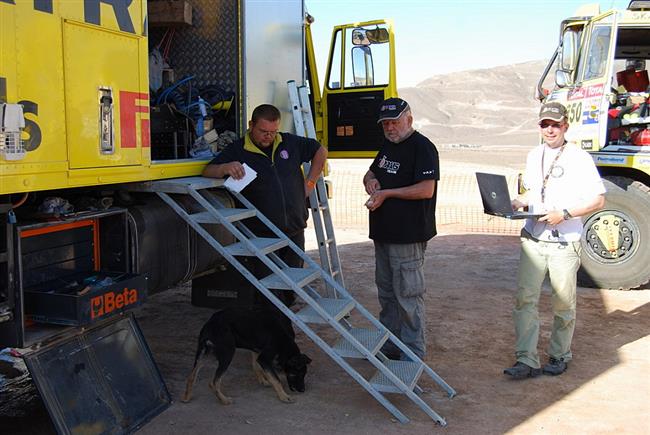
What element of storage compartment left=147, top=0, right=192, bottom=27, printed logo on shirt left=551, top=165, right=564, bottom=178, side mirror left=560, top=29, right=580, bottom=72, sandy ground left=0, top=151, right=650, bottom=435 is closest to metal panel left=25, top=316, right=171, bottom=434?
sandy ground left=0, top=151, right=650, bottom=435

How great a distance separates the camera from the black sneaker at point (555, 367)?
4.64m

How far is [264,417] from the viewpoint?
158 inches

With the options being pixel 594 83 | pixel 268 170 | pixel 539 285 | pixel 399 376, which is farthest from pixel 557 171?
pixel 594 83

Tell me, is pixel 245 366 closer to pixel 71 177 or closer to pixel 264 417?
pixel 264 417

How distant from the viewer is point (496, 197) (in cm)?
448

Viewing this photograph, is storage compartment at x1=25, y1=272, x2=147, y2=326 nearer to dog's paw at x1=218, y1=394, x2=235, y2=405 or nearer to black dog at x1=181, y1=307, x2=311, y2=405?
black dog at x1=181, y1=307, x2=311, y2=405

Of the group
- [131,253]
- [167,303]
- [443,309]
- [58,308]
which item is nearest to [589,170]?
[443,309]

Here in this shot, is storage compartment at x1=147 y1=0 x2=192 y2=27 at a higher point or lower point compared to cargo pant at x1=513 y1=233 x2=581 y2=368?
higher

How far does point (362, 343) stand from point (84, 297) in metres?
1.69

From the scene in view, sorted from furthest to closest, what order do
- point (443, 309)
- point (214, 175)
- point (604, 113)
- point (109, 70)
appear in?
point (604, 113) < point (443, 309) < point (214, 175) < point (109, 70)

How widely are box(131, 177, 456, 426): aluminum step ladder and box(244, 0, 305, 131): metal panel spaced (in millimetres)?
1286

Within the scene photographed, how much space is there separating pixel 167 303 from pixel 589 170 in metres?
4.16

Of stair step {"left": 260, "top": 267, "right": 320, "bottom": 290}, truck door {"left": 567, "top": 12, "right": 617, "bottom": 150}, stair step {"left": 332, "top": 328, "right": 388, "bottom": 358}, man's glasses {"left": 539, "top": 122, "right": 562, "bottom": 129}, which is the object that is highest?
truck door {"left": 567, "top": 12, "right": 617, "bottom": 150}

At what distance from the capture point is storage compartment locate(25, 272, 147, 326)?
3342 millimetres
